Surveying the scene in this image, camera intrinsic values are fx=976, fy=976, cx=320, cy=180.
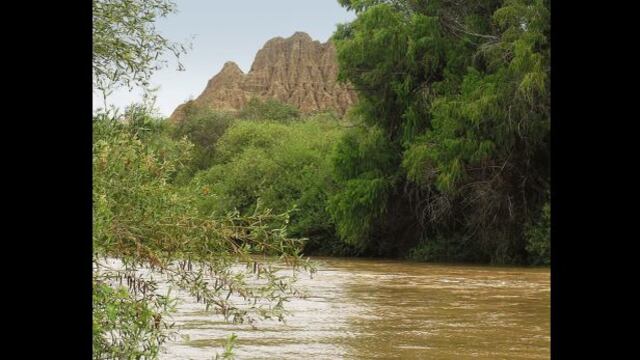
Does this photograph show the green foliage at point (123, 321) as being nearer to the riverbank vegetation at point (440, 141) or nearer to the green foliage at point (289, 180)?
the riverbank vegetation at point (440, 141)

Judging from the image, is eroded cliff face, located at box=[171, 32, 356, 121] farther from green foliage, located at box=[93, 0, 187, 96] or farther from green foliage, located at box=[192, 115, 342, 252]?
green foliage, located at box=[93, 0, 187, 96]

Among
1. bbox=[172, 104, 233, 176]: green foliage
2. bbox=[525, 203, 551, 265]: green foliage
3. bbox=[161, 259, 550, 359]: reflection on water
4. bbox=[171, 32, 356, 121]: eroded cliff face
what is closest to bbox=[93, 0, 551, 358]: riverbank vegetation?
bbox=[525, 203, 551, 265]: green foliage

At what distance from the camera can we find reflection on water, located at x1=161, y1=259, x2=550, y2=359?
11273 millimetres

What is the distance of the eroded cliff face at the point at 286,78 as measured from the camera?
11794 cm

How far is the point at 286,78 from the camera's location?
123438 mm

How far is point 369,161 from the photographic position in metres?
30.9

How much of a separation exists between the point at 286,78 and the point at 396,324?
110404 millimetres

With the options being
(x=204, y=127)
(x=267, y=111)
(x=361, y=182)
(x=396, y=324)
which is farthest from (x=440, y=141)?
(x=267, y=111)

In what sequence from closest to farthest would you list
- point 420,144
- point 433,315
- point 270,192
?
point 433,315 → point 420,144 → point 270,192

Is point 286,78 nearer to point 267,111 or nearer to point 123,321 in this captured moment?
point 267,111

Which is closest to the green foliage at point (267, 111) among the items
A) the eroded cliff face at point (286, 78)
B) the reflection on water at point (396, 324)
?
the eroded cliff face at point (286, 78)
